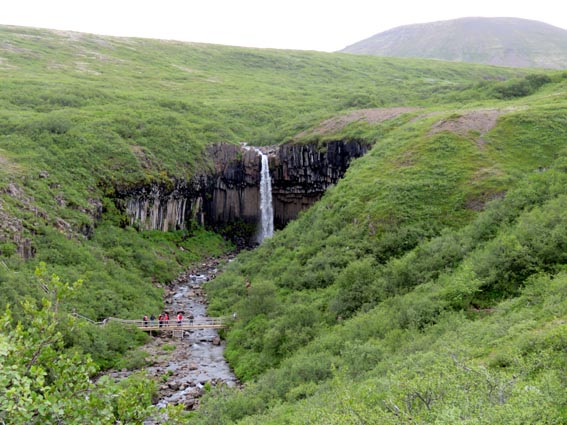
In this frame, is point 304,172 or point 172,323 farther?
point 304,172

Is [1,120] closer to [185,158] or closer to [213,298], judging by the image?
[185,158]

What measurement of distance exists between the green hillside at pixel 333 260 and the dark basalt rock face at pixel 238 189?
175cm

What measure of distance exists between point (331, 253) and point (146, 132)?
38310 mm

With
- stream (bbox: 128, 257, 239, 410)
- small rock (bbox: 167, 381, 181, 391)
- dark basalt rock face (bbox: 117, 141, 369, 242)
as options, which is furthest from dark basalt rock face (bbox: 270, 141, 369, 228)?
small rock (bbox: 167, 381, 181, 391)

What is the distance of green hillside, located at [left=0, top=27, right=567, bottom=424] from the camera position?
13.2 metres

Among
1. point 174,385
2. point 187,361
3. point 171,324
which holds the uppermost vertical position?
point 174,385

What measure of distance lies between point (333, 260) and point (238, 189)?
33.7 metres

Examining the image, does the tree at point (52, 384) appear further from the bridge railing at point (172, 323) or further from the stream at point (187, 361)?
the bridge railing at point (172, 323)

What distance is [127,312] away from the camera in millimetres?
39406

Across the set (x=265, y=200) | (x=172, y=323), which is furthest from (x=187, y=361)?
(x=265, y=200)

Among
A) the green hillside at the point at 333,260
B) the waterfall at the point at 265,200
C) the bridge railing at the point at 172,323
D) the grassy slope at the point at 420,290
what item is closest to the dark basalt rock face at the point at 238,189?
the waterfall at the point at 265,200

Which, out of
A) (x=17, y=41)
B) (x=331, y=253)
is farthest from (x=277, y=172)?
(x=17, y=41)

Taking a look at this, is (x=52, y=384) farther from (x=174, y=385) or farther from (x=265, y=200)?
(x=265, y=200)

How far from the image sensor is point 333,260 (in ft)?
123
